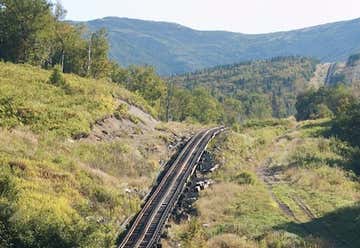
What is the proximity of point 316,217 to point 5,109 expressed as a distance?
1075 inches

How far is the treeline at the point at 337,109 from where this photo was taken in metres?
73.0

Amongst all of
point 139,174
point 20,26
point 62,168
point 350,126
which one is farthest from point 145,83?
point 62,168

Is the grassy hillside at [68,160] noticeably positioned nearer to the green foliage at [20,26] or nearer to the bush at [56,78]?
the bush at [56,78]

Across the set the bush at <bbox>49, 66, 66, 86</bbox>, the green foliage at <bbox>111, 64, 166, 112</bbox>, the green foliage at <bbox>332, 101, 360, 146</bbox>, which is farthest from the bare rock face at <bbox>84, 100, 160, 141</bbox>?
the green foliage at <bbox>111, 64, 166, 112</bbox>

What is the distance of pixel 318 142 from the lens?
69688mm

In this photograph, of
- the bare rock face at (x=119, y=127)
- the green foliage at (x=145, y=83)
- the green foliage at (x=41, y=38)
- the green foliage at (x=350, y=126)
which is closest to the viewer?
the bare rock face at (x=119, y=127)

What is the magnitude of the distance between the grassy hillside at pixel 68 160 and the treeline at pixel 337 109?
26.5 meters

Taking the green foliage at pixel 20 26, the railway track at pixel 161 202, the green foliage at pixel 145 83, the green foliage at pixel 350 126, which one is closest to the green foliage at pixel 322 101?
the green foliage at pixel 350 126

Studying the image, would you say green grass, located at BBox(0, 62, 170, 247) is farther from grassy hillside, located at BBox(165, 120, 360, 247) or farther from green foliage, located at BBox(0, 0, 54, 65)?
green foliage, located at BBox(0, 0, 54, 65)

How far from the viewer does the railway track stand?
1190 inches

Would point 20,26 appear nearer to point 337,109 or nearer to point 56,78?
point 56,78

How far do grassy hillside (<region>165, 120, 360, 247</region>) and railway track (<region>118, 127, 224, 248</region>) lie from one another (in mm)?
1540

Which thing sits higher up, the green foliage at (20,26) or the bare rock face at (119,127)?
the green foliage at (20,26)

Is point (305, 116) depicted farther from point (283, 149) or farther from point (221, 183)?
point (221, 183)
